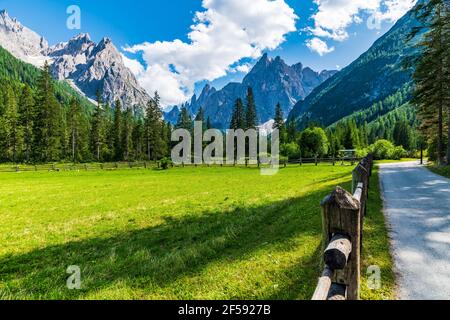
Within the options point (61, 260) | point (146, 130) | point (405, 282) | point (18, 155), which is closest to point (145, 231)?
point (61, 260)

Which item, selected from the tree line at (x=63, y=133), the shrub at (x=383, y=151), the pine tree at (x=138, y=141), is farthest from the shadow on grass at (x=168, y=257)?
the shrub at (x=383, y=151)

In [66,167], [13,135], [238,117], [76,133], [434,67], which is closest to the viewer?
[434,67]

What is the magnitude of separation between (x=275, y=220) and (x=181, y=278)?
5.64 m

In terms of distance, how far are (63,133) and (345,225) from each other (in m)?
99.2

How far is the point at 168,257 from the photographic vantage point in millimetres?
7469

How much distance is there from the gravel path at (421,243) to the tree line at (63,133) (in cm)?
8340

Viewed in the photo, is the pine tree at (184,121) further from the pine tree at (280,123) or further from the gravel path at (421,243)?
the gravel path at (421,243)

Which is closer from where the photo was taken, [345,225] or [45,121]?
[345,225]

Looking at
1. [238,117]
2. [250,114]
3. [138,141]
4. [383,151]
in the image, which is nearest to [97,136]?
[138,141]

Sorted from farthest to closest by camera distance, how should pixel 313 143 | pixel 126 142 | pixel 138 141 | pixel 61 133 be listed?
pixel 138 141
pixel 126 142
pixel 313 143
pixel 61 133

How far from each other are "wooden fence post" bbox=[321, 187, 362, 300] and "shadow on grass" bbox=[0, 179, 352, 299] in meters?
1.69

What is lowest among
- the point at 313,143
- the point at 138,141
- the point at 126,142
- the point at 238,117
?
the point at 313,143

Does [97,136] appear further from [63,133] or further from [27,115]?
[27,115]

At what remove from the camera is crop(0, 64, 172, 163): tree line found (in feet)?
241
